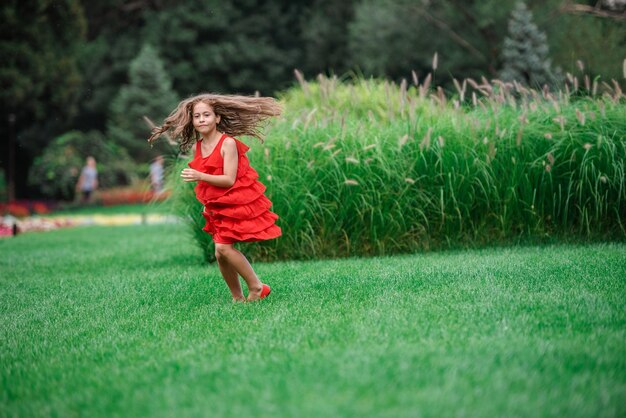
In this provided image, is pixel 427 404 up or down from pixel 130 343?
up

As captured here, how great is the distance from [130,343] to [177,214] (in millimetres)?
3907

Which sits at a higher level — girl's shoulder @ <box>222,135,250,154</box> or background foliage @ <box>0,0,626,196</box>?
background foliage @ <box>0,0,626,196</box>

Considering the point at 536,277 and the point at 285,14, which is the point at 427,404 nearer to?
the point at 536,277

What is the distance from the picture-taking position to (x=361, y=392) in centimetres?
280

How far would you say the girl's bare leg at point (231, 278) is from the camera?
496 centimetres

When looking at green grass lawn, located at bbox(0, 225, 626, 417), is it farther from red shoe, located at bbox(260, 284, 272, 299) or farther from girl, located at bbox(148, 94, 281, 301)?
girl, located at bbox(148, 94, 281, 301)

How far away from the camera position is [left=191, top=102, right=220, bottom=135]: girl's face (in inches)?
197

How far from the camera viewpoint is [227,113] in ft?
17.3

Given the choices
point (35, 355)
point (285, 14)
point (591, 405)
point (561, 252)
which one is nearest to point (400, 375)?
point (591, 405)

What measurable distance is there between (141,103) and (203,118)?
2507cm

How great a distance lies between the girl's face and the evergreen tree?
79.0 ft

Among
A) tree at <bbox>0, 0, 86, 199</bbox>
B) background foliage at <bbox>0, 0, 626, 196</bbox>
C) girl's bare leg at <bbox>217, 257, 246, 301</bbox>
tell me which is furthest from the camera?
background foliage at <bbox>0, 0, 626, 196</bbox>

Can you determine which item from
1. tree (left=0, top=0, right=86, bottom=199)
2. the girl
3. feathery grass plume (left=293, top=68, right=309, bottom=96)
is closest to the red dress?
the girl

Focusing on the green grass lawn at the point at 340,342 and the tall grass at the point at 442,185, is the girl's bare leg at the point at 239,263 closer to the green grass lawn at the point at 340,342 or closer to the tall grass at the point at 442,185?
the green grass lawn at the point at 340,342
